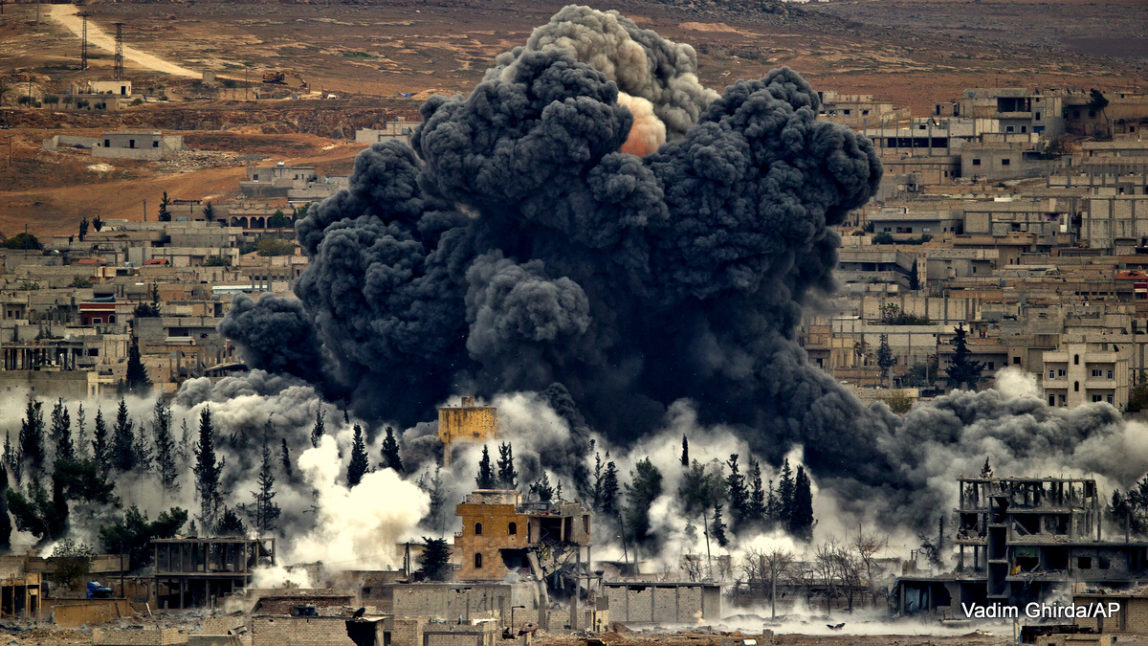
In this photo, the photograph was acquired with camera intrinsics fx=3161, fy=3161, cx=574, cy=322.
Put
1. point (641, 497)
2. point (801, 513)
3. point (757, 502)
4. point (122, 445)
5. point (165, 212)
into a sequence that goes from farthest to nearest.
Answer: point (165, 212) < point (122, 445) < point (641, 497) < point (757, 502) < point (801, 513)

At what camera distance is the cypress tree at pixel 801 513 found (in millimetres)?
87562

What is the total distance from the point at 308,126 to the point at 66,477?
336 feet

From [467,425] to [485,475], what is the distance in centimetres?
525

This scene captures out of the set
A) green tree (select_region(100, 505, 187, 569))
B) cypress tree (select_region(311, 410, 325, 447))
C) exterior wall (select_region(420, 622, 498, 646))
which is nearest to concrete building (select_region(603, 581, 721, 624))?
exterior wall (select_region(420, 622, 498, 646))

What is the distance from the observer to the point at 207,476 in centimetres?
8962

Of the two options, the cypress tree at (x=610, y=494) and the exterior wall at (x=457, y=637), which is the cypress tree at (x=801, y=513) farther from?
the exterior wall at (x=457, y=637)

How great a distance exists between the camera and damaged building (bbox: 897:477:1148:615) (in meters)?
75.0

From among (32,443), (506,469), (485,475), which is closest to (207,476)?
(32,443)

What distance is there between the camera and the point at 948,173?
148125 millimetres

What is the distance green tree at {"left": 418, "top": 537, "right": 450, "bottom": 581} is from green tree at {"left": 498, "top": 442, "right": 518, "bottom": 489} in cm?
680

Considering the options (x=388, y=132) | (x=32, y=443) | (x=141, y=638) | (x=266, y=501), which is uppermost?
(x=141, y=638)

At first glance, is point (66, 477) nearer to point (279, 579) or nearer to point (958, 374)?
point (279, 579)

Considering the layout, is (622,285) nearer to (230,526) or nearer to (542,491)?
(542,491)

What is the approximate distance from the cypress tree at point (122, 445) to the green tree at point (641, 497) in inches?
577
